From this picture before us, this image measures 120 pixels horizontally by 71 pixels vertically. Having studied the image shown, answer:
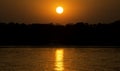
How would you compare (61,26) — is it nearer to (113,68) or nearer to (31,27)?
(31,27)

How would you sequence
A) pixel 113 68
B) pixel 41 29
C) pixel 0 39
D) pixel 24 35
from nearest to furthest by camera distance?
1. pixel 113 68
2. pixel 0 39
3. pixel 24 35
4. pixel 41 29

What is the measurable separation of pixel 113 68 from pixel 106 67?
0.58 meters

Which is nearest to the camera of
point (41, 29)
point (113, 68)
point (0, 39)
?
point (113, 68)

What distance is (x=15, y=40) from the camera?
183ft

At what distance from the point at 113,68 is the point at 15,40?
35.7 meters

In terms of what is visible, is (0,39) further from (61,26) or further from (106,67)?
(106,67)

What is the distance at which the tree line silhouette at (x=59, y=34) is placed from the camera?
55150mm

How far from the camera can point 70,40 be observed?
183ft

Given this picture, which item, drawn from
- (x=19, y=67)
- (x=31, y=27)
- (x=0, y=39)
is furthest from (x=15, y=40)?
(x=19, y=67)

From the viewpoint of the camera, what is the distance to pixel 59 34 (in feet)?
198

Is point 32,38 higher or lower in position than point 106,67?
higher

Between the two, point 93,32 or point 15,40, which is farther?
point 93,32

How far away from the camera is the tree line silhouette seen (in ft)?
181

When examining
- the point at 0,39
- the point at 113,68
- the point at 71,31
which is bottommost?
the point at 113,68
